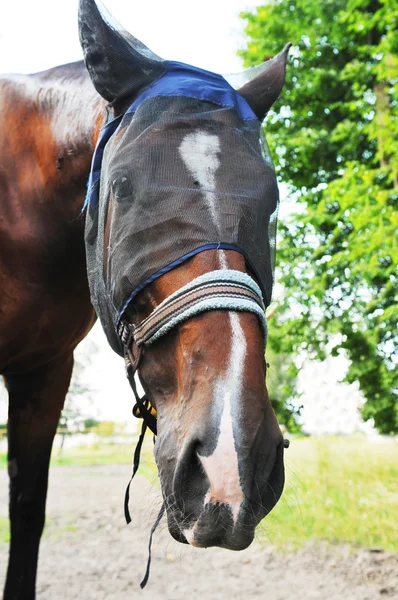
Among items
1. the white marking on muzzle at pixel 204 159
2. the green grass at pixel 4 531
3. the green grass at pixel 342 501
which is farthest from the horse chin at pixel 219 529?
the green grass at pixel 4 531

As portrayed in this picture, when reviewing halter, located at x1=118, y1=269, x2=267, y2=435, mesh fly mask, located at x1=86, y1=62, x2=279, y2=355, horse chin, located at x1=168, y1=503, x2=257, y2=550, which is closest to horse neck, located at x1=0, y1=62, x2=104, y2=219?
mesh fly mask, located at x1=86, y1=62, x2=279, y2=355

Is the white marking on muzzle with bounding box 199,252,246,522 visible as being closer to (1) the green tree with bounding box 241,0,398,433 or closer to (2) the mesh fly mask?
(2) the mesh fly mask

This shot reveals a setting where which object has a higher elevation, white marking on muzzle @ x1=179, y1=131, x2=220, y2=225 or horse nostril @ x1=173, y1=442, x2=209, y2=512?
white marking on muzzle @ x1=179, y1=131, x2=220, y2=225

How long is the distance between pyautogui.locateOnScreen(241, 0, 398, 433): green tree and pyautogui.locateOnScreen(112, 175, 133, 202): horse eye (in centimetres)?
572

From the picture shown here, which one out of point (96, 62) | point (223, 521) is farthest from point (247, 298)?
point (96, 62)

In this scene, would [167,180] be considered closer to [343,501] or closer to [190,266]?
[190,266]

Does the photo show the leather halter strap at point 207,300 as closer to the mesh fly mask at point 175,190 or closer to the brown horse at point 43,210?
the mesh fly mask at point 175,190

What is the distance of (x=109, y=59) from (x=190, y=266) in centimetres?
88

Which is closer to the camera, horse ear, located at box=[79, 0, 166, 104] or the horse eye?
the horse eye

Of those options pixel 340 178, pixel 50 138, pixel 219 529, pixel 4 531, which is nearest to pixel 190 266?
pixel 219 529

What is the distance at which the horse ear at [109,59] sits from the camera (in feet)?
6.79

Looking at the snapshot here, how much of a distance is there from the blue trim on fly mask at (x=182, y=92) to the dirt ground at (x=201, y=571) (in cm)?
204

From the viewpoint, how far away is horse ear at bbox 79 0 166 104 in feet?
6.79

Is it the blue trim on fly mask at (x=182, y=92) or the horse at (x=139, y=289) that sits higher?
the blue trim on fly mask at (x=182, y=92)
